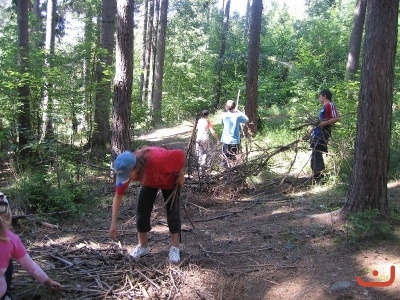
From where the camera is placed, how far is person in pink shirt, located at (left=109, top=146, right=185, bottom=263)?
396 cm

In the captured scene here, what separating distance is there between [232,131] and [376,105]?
4361 millimetres

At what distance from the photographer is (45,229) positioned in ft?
20.1

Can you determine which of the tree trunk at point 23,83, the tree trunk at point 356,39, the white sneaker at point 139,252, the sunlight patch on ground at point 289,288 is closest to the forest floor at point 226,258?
the sunlight patch on ground at point 289,288

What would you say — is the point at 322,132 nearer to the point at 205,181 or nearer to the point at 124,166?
the point at 205,181

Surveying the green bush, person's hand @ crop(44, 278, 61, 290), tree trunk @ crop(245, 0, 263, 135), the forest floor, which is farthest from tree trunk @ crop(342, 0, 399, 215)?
tree trunk @ crop(245, 0, 263, 135)

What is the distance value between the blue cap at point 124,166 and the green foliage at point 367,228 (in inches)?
108

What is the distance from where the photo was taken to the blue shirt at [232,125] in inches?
348

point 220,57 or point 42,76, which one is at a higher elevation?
point 220,57

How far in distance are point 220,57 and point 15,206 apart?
20415 mm

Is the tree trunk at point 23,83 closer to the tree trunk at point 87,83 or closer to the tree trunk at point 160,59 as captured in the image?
the tree trunk at point 87,83

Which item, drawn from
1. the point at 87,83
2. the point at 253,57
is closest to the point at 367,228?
the point at 87,83

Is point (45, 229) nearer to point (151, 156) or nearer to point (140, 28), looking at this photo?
point (151, 156)

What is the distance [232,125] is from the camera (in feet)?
29.1

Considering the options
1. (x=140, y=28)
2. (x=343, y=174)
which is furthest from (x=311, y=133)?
(x=140, y=28)
